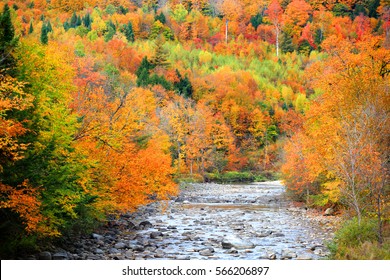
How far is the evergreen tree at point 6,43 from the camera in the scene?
679 inches

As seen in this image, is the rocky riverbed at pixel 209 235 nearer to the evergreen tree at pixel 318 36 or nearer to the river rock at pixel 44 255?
the river rock at pixel 44 255

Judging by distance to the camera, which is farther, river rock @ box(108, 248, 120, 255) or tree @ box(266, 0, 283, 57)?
tree @ box(266, 0, 283, 57)

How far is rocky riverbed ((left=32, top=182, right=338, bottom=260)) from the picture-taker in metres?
20.5

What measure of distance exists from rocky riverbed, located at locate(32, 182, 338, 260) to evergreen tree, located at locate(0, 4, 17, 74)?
723 centimetres

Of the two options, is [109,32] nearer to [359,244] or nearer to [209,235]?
[209,235]

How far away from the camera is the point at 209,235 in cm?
2586

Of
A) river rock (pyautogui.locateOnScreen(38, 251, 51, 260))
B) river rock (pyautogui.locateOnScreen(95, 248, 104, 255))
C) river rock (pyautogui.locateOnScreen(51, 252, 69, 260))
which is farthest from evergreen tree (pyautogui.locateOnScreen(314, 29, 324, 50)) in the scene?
river rock (pyautogui.locateOnScreen(38, 251, 51, 260))

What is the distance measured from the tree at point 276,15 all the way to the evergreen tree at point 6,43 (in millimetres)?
140296

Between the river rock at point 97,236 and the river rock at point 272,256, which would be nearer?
the river rock at point 272,256

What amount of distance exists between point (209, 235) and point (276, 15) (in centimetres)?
16821

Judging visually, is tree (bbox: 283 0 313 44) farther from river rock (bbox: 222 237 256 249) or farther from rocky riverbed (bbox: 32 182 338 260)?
river rock (bbox: 222 237 256 249)

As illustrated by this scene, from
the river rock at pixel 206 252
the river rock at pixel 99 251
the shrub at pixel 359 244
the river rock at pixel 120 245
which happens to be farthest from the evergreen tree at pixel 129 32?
the shrub at pixel 359 244
